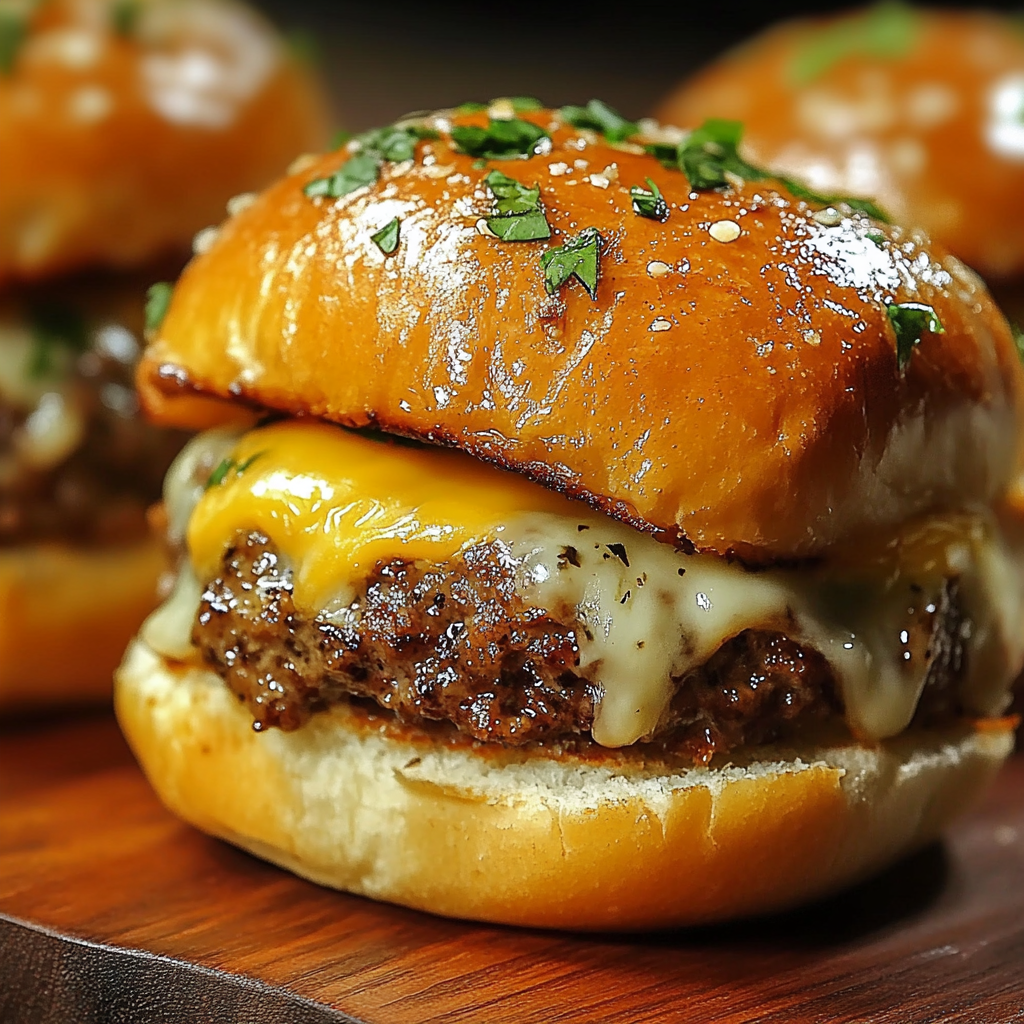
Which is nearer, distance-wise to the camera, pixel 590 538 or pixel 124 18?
pixel 590 538

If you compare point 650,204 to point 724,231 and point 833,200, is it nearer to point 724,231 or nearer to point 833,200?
point 724,231

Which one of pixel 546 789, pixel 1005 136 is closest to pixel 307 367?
pixel 546 789

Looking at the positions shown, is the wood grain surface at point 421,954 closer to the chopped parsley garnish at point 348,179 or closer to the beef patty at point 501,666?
the beef patty at point 501,666

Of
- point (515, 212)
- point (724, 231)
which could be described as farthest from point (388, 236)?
point (724, 231)

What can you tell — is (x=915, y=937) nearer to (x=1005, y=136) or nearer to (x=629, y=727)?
(x=629, y=727)

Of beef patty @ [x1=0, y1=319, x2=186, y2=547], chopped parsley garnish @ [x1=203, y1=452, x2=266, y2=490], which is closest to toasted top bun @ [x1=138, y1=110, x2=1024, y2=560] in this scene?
chopped parsley garnish @ [x1=203, y1=452, x2=266, y2=490]

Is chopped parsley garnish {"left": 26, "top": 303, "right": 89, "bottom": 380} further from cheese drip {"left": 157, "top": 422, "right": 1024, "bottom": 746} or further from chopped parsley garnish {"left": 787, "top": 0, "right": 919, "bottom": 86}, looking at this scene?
chopped parsley garnish {"left": 787, "top": 0, "right": 919, "bottom": 86}

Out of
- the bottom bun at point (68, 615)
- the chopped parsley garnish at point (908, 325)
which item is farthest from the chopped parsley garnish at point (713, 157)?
the bottom bun at point (68, 615)
